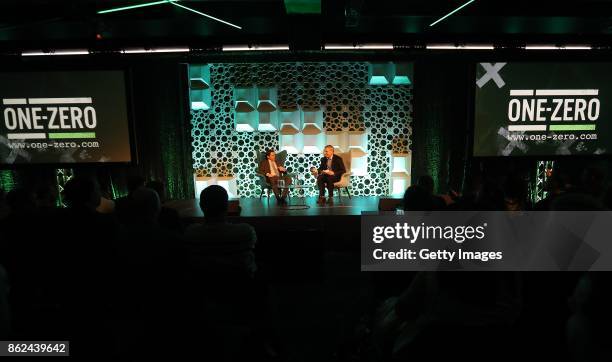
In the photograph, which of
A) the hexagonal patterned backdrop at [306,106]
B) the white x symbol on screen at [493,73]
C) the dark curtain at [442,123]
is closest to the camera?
the white x symbol on screen at [493,73]

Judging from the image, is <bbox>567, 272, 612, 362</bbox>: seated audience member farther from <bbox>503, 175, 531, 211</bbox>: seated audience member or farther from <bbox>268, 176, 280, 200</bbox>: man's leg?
<bbox>268, 176, 280, 200</bbox>: man's leg

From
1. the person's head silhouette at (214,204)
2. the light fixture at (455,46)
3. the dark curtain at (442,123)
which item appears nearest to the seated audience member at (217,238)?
the person's head silhouette at (214,204)

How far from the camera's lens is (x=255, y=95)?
7246mm

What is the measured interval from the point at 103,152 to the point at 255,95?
2.98 metres

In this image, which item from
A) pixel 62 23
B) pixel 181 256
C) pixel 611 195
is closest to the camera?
pixel 181 256

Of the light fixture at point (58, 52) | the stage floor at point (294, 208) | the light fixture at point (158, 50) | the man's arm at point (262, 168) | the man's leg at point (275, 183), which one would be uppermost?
the light fixture at point (58, 52)

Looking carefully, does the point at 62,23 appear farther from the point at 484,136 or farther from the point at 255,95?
the point at 484,136

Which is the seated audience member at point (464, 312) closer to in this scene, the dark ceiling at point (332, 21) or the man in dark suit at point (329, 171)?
the dark ceiling at point (332, 21)

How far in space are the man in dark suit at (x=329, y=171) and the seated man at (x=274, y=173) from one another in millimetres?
600

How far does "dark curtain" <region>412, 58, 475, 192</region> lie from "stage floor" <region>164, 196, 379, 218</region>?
51.3 inches

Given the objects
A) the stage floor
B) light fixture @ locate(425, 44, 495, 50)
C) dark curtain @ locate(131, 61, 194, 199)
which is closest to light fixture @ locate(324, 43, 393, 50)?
light fixture @ locate(425, 44, 495, 50)

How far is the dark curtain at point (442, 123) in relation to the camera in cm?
684

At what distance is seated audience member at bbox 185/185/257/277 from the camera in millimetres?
2113

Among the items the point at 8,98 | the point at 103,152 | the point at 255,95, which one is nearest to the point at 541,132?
the point at 255,95
